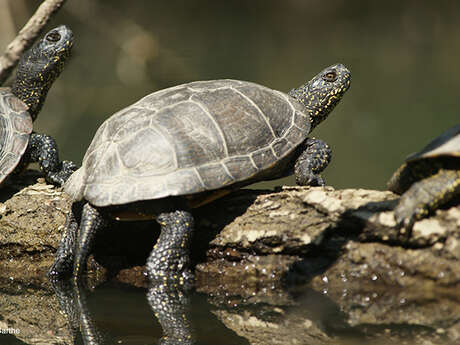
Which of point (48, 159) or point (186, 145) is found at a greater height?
point (186, 145)

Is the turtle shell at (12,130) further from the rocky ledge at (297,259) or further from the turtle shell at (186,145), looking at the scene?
the turtle shell at (186,145)

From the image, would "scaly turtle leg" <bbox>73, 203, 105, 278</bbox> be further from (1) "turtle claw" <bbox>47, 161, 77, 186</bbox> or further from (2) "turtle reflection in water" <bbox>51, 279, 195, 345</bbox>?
(1) "turtle claw" <bbox>47, 161, 77, 186</bbox>

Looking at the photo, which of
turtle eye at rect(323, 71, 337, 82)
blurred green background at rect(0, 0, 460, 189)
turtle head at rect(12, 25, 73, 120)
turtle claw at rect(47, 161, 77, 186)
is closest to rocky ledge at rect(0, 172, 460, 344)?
turtle claw at rect(47, 161, 77, 186)

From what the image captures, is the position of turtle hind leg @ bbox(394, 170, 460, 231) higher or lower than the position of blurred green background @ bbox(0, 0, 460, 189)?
higher

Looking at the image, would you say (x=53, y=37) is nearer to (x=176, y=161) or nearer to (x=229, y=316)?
(x=176, y=161)

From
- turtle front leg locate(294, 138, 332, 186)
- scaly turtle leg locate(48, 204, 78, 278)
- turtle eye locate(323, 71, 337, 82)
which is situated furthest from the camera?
turtle eye locate(323, 71, 337, 82)

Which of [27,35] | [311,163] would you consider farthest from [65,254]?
[27,35]
